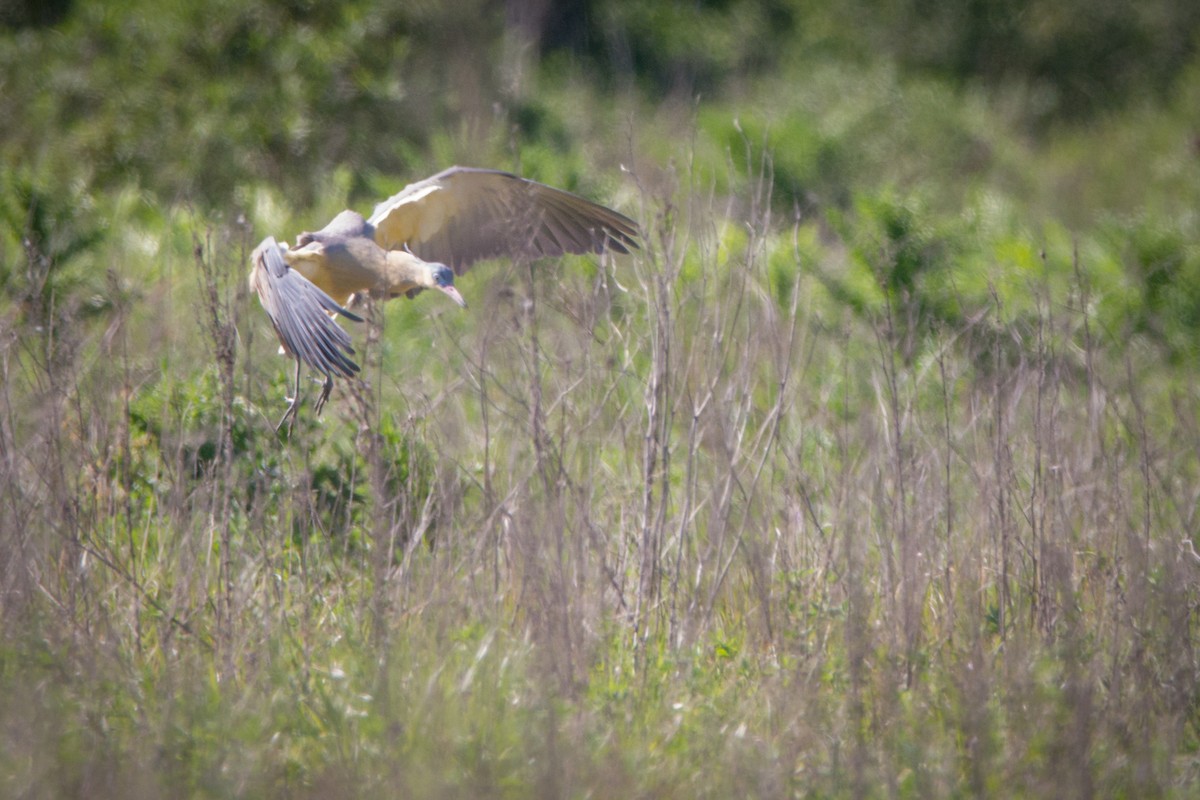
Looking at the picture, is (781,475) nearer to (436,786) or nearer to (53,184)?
(436,786)

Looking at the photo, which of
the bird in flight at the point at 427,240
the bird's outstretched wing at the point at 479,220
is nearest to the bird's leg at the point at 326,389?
the bird in flight at the point at 427,240

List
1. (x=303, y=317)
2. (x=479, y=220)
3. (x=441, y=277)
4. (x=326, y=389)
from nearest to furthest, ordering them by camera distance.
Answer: (x=303, y=317) → (x=326, y=389) → (x=441, y=277) → (x=479, y=220)

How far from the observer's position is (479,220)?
511 cm

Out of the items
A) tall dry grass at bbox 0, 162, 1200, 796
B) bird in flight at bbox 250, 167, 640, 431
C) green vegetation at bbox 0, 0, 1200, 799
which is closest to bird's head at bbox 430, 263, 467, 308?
bird in flight at bbox 250, 167, 640, 431

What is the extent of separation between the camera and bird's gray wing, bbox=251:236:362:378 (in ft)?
11.9

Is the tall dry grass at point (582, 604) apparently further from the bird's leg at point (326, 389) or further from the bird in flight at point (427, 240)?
the bird in flight at point (427, 240)

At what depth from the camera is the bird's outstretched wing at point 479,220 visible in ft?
15.5

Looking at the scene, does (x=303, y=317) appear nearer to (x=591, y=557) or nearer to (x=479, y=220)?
(x=591, y=557)

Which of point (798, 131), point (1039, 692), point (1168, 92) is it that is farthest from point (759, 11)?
point (1039, 692)

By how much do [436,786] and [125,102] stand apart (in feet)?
27.5

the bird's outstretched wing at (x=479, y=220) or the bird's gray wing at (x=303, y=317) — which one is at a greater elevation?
the bird's outstretched wing at (x=479, y=220)

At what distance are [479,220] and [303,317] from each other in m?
1.45

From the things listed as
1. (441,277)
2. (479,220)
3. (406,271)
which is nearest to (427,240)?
(479,220)

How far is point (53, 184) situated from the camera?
739cm
